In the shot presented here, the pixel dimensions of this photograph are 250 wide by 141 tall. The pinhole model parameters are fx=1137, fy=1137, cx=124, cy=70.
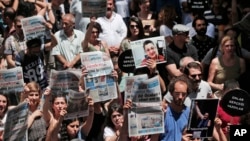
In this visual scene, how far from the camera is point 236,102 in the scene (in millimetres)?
13078

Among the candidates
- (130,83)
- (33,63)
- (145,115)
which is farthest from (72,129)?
(33,63)

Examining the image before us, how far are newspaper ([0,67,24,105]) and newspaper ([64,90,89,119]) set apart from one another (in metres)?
1.13

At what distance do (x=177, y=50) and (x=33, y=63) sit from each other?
1898 millimetres

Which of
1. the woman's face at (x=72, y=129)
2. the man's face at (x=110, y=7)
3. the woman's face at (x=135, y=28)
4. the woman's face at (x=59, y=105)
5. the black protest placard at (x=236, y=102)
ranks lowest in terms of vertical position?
the woman's face at (x=72, y=129)

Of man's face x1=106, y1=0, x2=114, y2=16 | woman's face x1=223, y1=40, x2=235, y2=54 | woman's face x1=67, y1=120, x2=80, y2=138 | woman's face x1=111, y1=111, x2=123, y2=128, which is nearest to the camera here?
woman's face x1=67, y1=120, x2=80, y2=138

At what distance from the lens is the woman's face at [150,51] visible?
14.0 m

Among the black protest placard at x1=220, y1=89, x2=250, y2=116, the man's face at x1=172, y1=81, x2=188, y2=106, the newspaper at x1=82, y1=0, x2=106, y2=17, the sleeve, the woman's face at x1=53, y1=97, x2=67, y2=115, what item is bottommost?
the sleeve

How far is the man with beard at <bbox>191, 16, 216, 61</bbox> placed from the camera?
1579 cm

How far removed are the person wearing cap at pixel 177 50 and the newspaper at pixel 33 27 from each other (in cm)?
167

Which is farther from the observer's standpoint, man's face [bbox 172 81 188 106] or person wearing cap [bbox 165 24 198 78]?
person wearing cap [bbox 165 24 198 78]

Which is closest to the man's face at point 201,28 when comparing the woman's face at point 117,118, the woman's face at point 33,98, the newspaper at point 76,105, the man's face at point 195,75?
the man's face at point 195,75

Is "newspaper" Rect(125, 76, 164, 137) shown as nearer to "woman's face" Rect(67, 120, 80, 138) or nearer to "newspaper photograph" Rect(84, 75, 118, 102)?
"woman's face" Rect(67, 120, 80, 138)

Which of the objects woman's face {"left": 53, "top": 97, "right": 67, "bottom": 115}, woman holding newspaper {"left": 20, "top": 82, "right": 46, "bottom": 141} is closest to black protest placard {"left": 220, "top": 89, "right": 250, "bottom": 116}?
woman's face {"left": 53, "top": 97, "right": 67, "bottom": 115}

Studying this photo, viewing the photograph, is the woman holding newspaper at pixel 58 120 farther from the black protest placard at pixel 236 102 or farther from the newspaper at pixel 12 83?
the black protest placard at pixel 236 102
